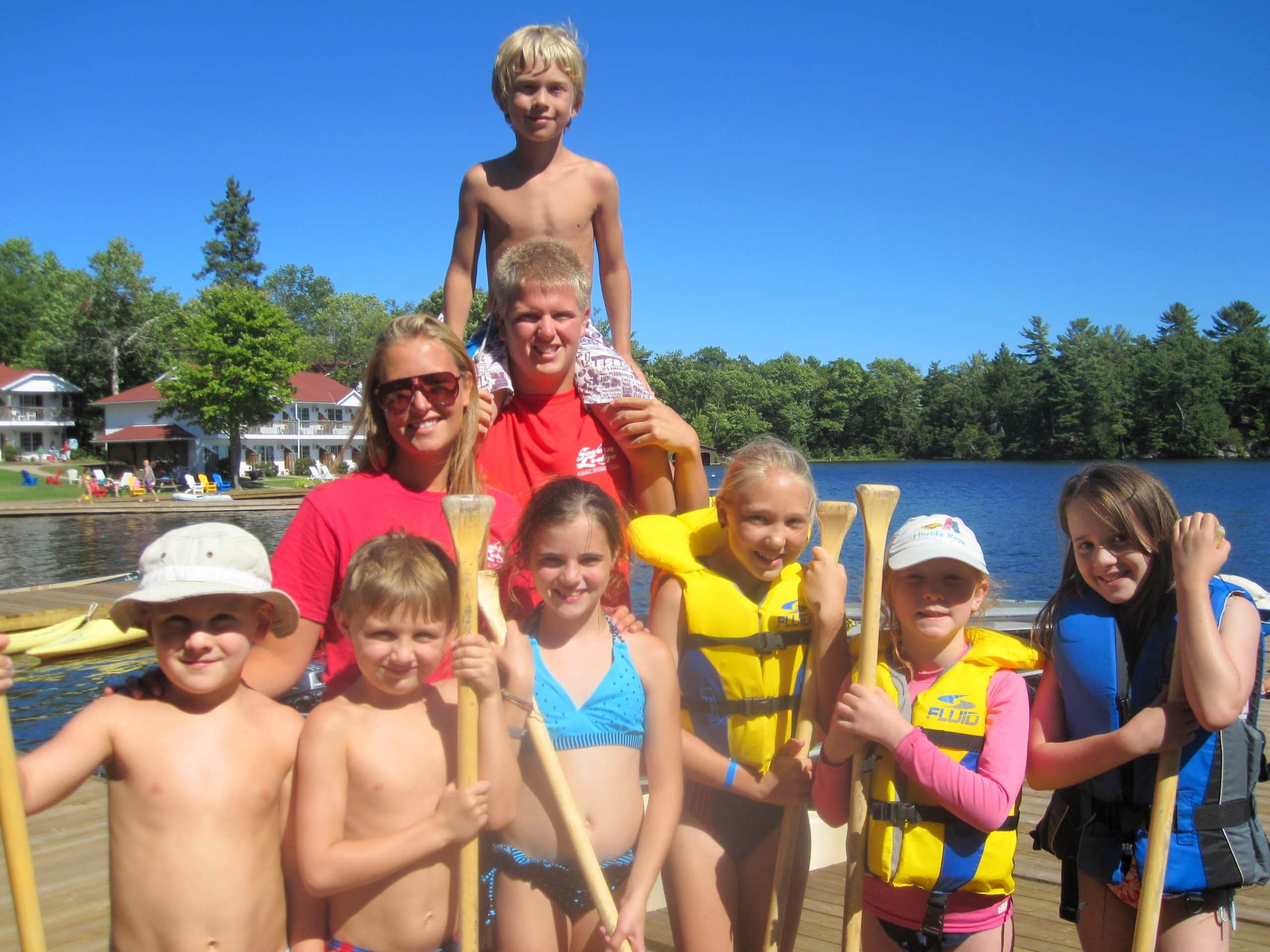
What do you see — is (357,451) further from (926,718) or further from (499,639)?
(926,718)

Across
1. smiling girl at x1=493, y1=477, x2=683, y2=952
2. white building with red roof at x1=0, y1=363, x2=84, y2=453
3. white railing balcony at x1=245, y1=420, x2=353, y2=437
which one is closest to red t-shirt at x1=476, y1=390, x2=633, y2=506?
smiling girl at x1=493, y1=477, x2=683, y2=952

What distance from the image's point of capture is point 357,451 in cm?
314

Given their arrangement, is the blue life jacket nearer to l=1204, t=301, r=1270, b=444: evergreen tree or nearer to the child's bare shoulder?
the child's bare shoulder

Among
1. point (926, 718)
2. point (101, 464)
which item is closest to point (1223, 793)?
point (926, 718)

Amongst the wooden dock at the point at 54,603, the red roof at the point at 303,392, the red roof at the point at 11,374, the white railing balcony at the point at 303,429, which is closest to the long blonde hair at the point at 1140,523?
the wooden dock at the point at 54,603

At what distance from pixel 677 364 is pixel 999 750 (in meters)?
75.2

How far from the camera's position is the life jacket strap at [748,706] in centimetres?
285

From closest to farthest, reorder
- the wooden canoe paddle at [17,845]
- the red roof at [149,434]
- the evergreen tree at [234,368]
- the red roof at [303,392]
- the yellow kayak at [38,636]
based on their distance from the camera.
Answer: the wooden canoe paddle at [17,845]
the yellow kayak at [38,636]
the evergreen tree at [234,368]
the red roof at [149,434]
the red roof at [303,392]

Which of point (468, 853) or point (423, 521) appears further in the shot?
point (423, 521)

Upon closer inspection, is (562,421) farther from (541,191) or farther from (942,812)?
(942,812)

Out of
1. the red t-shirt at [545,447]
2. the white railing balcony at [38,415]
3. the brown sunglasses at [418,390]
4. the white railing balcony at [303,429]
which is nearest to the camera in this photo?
the brown sunglasses at [418,390]

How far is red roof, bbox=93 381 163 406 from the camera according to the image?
180 feet

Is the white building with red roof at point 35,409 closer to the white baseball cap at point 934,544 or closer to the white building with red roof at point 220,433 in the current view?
the white building with red roof at point 220,433

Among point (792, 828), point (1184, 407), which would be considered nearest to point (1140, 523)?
point (792, 828)
